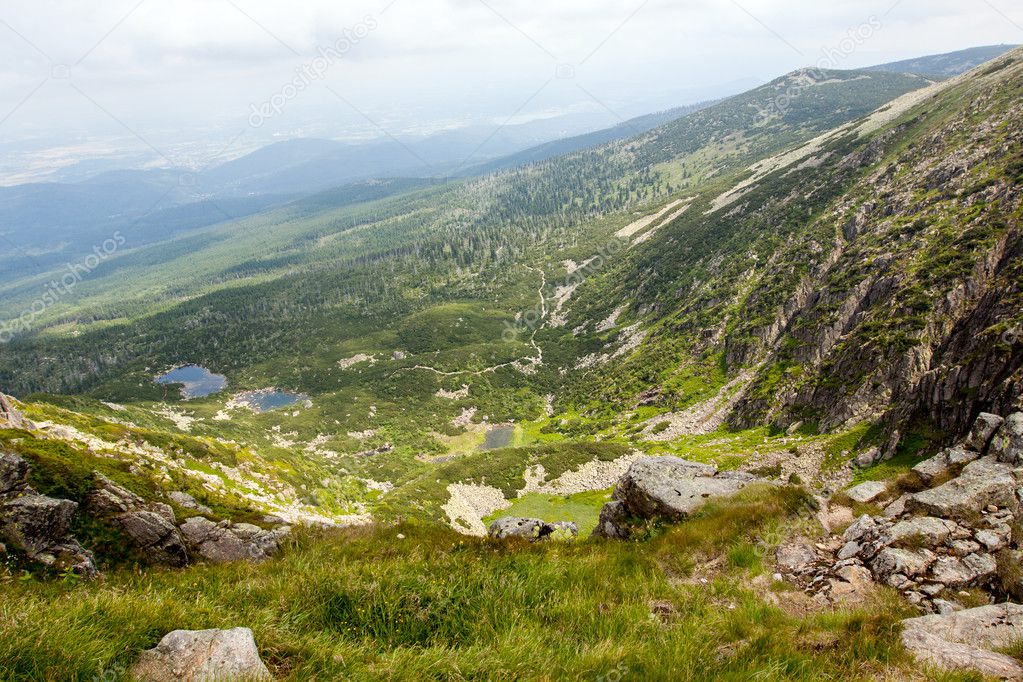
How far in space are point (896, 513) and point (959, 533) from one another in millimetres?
1755

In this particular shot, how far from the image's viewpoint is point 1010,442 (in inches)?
565

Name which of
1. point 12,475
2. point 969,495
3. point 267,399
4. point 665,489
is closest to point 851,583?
point 969,495

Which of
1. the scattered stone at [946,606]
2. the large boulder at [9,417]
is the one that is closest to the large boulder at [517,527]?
the scattered stone at [946,606]

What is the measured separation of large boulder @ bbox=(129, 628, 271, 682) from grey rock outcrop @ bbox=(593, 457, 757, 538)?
13.7 m

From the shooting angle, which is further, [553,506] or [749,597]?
[553,506]

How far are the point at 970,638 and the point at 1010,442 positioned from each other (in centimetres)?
1128

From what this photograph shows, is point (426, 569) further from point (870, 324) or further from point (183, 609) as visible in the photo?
point (870, 324)

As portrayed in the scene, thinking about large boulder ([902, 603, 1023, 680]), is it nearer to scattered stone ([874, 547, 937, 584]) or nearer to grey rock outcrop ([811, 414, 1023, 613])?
grey rock outcrop ([811, 414, 1023, 613])

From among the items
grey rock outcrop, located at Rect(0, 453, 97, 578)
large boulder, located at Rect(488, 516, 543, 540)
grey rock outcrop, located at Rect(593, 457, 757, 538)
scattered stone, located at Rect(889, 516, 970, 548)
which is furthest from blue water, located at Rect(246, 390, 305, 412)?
scattered stone, located at Rect(889, 516, 970, 548)

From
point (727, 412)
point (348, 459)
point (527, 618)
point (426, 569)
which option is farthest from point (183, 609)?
point (348, 459)

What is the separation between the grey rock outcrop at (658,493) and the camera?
1661 cm

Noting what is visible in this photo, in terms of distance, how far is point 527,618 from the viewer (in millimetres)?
7031

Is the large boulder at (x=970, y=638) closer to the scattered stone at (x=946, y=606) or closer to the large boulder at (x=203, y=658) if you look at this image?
the scattered stone at (x=946, y=606)

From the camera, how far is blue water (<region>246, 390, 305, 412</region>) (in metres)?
160
